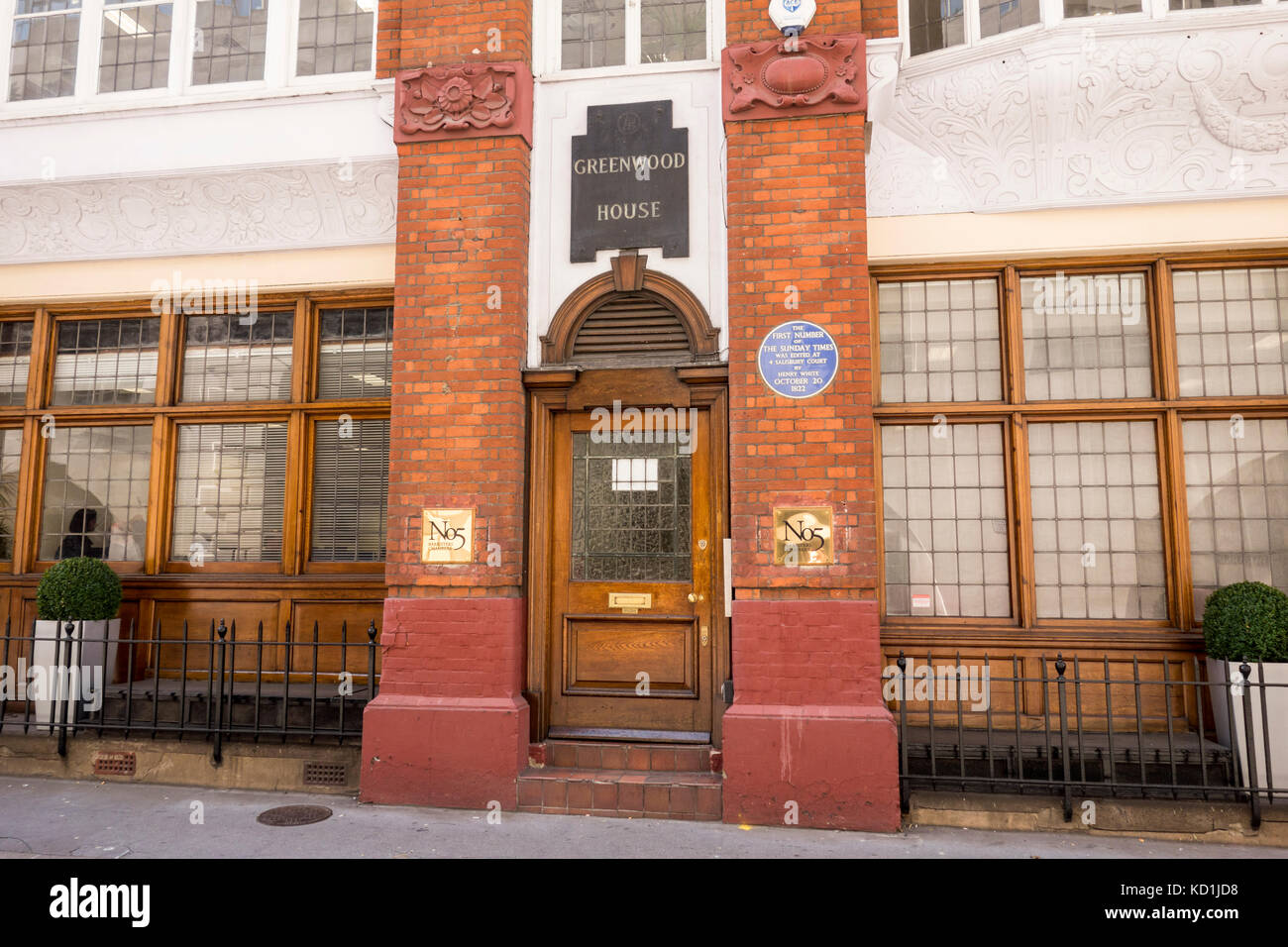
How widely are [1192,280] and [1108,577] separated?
2.42 metres

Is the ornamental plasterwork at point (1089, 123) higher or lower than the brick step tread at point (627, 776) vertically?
higher

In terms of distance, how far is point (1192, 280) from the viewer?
6.93 m

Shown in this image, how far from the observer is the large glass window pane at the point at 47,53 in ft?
27.2

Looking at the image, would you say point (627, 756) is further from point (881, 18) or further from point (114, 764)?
point (881, 18)

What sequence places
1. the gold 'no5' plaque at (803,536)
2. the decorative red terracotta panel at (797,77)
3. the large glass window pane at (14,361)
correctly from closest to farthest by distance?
the gold 'no5' plaque at (803,536), the decorative red terracotta panel at (797,77), the large glass window pane at (14,361)

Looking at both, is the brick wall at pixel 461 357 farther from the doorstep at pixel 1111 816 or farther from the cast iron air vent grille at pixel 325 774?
the doorstep at pixel 1111 816

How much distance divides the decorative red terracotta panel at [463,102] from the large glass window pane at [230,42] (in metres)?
2.01

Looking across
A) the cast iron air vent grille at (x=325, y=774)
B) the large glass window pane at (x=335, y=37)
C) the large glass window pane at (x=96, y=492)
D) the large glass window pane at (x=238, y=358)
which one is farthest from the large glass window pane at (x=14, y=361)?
the cast iron air vent grille at (x=325, y=774)

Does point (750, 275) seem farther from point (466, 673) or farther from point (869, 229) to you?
point (466, 673)

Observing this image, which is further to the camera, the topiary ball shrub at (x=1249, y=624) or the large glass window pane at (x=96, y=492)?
the large glass window pane at (x=96, y=492)

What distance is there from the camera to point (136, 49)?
8.21 m

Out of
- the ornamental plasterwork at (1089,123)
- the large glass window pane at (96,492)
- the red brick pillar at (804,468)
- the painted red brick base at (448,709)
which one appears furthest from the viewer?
the large glass window pane at (96,492)

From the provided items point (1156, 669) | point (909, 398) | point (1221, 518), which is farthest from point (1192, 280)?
point (1156, 669)

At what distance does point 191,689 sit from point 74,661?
890 millimetres
